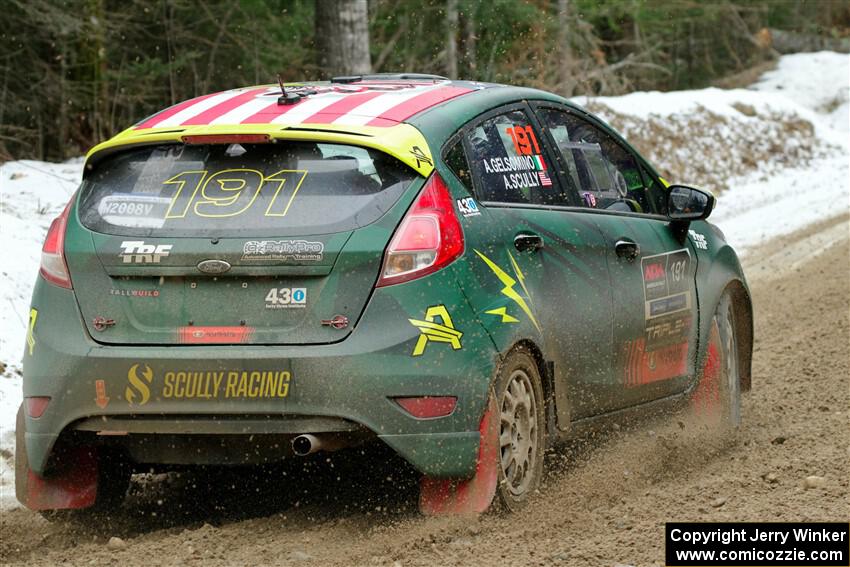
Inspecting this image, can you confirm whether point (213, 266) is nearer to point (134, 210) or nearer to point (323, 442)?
point (134, 210)

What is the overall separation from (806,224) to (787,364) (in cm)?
748

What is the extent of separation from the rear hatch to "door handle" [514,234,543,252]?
23.7 inches

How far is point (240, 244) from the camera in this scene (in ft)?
15.9

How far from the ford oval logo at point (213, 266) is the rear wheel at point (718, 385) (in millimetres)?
3088

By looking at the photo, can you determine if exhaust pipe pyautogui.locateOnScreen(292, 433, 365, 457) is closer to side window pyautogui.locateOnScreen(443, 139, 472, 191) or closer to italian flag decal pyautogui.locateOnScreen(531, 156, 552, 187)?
side window pyautogui.locateOnScreen(443, 139, 472, 191)

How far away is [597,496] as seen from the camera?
18.5ft

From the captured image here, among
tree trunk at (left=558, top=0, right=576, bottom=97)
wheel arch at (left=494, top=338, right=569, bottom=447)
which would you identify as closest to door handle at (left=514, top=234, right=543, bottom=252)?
wheel arch at (left=494, top=338, right=569, bottom=447)

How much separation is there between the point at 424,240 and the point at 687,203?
7.75 feet

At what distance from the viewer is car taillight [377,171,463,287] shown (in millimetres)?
4777

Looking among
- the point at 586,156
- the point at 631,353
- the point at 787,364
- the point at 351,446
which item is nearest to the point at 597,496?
the point at 631,353

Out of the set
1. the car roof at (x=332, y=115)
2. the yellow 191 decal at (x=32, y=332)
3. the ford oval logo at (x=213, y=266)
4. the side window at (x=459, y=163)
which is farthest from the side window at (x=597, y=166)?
the yellow 191 decal at (x=32, y=332)

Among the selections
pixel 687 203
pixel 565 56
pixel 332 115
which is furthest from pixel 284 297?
pixel 565 56

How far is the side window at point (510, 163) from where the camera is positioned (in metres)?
5.38

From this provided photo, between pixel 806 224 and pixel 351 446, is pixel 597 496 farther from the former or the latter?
pixel 806 224
